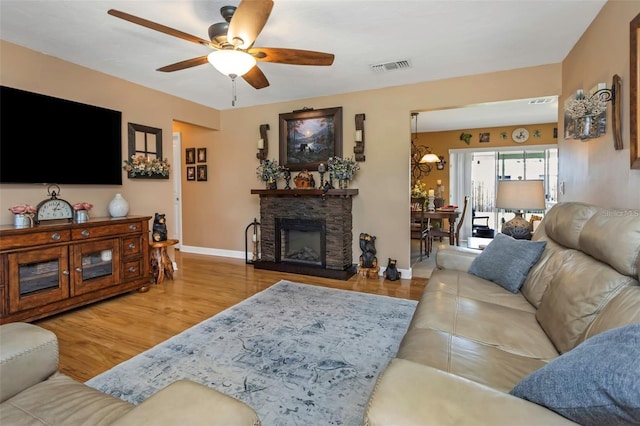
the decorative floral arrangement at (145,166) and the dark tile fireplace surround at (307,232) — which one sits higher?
the decorative floral arrangement at (145,166)

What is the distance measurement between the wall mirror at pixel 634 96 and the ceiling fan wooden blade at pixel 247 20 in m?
2.11

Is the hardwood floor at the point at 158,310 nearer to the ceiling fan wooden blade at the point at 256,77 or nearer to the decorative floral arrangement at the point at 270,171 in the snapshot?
the decorative floral arrangement at the point at 270,171

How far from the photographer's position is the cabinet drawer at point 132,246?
3525 mm

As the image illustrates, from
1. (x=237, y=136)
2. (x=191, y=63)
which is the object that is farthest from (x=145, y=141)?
(x=191, y=63)

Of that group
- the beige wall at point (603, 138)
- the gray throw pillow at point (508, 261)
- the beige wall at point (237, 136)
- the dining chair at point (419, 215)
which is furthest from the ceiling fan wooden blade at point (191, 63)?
the dining chair at point (419, 215)

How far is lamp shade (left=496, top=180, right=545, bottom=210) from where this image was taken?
304 centimetres

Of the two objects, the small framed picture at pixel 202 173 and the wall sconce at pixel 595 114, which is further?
the small framed picture at pixel 202 173

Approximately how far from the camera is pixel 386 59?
342 centimetres

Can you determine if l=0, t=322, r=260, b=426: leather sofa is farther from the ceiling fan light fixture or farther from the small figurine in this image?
the small figurine

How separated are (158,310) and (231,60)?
96.4 inches

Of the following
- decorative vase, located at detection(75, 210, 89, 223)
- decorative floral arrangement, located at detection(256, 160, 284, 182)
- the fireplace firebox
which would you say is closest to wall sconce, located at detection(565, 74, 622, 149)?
the fireplace firebox

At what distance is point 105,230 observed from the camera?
3.32 m

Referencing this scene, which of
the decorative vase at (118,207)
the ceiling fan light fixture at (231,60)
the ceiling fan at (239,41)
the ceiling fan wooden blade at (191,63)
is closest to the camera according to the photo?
the ceiling fan at (239,41)

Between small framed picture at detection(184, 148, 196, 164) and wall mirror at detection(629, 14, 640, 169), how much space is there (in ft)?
19.1
